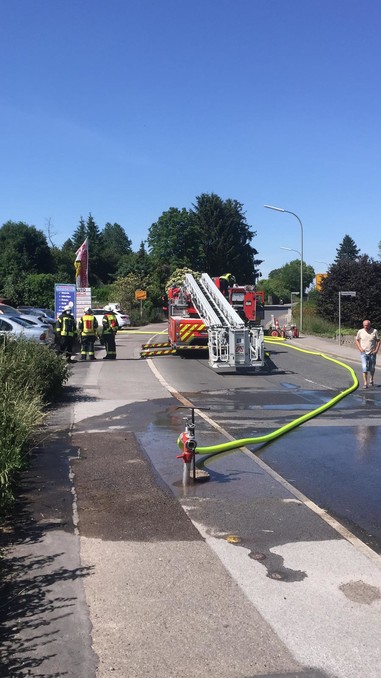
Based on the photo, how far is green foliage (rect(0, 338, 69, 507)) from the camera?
5266 millimetres

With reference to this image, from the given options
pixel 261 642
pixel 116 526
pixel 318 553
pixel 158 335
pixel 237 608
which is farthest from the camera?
pixel 158 335

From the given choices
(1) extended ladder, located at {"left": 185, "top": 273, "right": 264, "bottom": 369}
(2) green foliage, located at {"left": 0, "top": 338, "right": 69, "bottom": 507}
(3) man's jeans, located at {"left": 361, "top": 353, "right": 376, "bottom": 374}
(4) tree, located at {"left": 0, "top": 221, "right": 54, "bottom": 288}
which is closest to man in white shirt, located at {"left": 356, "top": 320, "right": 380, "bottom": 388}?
(3) man's jeans, located at {"left": 361, "top": 353, "right": 376, "bottom": 374}

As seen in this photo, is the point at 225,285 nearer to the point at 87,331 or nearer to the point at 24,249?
the point at 87,331

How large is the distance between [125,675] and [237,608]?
0.86 m

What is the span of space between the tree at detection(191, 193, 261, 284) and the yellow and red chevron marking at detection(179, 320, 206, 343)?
60.0 m

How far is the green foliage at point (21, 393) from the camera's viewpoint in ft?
17.3

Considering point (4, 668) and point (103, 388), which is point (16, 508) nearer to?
point (4, 668)

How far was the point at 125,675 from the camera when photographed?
9.50ft

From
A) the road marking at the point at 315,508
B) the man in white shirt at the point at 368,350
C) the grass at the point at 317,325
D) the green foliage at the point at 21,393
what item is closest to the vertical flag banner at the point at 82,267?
the grass at the point at 317,325

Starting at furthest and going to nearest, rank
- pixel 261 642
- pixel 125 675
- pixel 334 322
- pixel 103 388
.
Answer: pixel 334 322 → pixel 103 388 → pixel 261 642 → pixel 125 675

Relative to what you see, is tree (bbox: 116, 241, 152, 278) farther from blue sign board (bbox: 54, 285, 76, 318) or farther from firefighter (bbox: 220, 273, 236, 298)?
firefighter (bbox: 220, 273, 236, 298)

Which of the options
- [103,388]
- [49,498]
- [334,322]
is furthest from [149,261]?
[49,498]

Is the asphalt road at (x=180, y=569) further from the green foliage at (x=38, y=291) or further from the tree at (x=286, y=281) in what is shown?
the tree at (x=286, y=281)

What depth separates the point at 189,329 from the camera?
A: 66.0 ft
